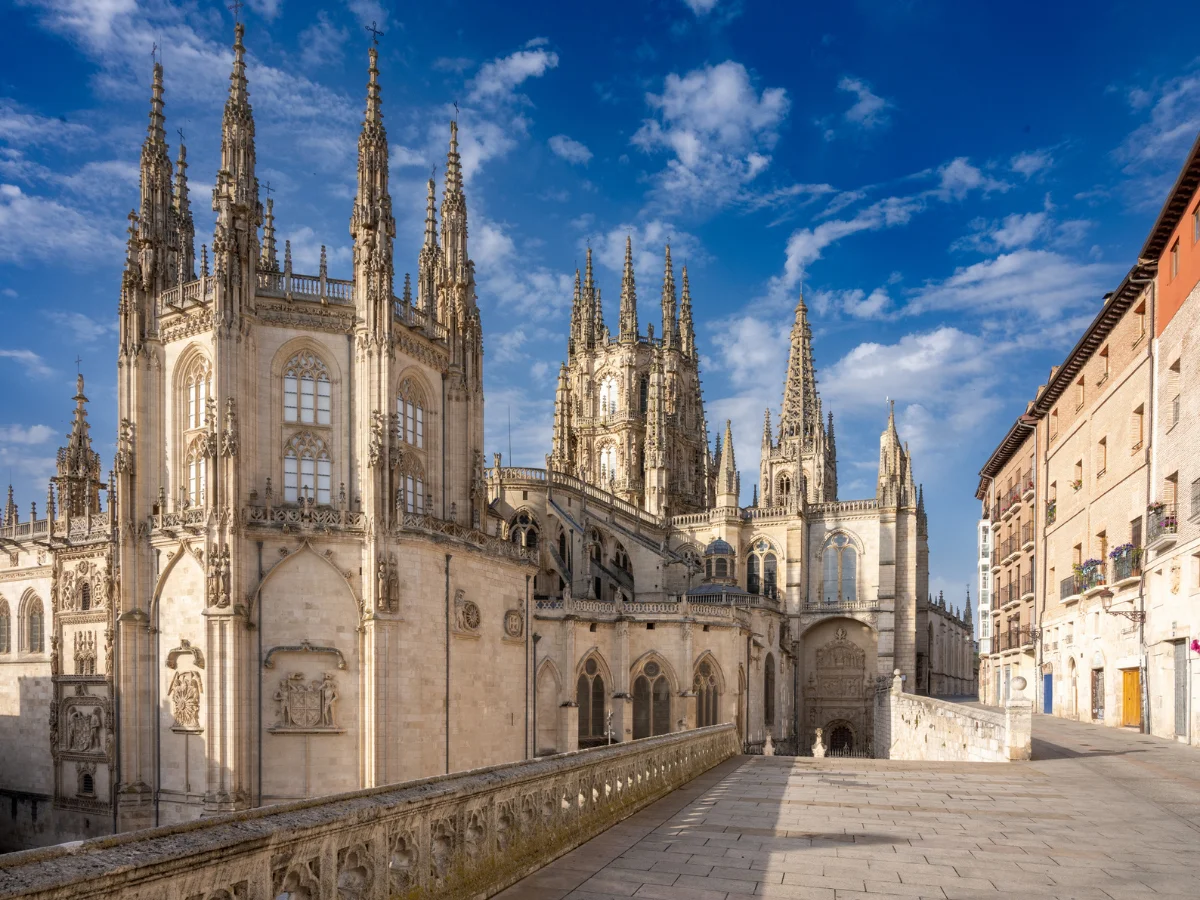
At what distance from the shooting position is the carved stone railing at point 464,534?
29.3 meters

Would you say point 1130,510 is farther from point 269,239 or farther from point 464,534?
point 269,239

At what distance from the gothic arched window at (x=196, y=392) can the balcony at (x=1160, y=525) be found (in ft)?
91.8

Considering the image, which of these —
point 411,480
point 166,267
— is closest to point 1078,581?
point 411,480

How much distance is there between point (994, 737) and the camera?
819 inches

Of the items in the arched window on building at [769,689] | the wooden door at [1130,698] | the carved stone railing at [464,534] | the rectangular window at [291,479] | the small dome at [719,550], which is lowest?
the arched window on building at [769,689]

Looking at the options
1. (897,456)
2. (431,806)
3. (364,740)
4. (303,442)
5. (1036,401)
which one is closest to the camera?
(431,806)

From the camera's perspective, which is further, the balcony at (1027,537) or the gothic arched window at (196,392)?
the balcony at (1027,537)

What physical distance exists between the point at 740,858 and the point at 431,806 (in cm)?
359

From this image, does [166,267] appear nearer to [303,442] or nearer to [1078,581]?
[303,442]

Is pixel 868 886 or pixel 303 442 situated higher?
pixel 303 442

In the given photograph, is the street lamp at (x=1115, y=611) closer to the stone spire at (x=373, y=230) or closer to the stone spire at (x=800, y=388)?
the stone spire at (x=373, y=230)

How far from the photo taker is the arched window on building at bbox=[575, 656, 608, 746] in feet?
133

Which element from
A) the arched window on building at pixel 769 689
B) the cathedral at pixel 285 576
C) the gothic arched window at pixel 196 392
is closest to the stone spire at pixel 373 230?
the cathedral at pixel 285 576

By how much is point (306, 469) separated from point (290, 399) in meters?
2.33
